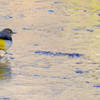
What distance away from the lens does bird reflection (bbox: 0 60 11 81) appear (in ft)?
24.8

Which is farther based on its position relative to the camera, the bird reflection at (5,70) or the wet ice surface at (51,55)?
the bird reflection at (5,70)

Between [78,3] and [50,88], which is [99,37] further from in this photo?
[78,3]

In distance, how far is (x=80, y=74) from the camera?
25.4ft

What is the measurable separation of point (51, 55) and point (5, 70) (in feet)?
4.54

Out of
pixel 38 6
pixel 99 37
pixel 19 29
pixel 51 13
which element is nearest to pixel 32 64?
pixel 99 37

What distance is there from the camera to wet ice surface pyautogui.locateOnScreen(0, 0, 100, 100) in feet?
22.1

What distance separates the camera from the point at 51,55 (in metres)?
9.26

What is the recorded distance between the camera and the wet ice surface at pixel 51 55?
6723 millimetres

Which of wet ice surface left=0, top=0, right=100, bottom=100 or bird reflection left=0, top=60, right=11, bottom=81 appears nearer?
wet ice surface left=0, top=0, right=100, bottom=100

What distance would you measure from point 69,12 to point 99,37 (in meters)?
4.51

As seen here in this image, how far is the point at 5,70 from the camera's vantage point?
8.12 m

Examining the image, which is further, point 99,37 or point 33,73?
point 99,37

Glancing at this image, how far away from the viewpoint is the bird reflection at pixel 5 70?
7.55 metres

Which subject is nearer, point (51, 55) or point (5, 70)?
point (5, 70)
